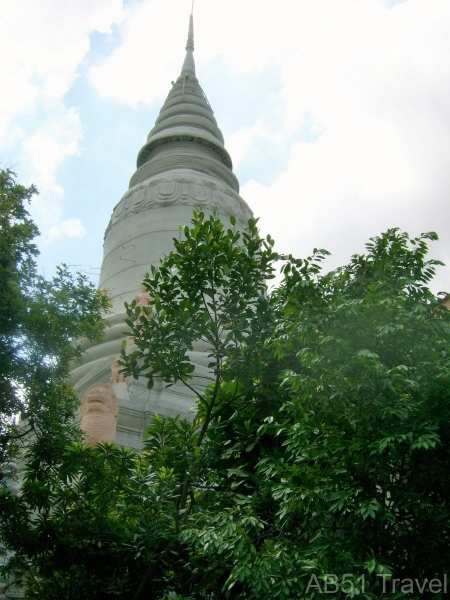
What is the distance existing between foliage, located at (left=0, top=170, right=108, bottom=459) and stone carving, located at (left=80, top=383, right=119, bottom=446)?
233cm

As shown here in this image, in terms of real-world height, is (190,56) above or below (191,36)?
below

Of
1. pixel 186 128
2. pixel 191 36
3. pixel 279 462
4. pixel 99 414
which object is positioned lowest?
pixel 279 462

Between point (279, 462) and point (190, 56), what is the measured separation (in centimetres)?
2500

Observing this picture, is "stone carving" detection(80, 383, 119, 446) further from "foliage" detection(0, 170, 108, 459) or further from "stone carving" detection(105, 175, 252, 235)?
"stone carving" detection(105, 175, 252, 235)

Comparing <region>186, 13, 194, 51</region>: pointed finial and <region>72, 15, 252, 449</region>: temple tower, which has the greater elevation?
<region>186, 13, 194, 51</region>: pointed finial

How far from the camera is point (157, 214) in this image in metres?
16.2

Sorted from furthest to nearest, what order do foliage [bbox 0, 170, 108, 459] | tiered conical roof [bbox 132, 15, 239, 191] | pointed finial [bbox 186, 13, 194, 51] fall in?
pointed finial [bbox 186, 13, 194, 51] < tiered conical roof [bbox 132, 15, 239, 191] < foliage [bbox 0, 170, 108, 459]

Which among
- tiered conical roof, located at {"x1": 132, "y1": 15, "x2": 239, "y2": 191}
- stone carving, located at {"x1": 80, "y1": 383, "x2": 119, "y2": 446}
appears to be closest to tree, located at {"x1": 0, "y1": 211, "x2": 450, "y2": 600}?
stone carving, located at {"x1": 80, "y1": 383, "x2": 119, "y2": 446}

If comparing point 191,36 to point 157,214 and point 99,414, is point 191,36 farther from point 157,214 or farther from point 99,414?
point 99,414

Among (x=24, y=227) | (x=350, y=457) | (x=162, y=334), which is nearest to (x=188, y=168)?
(x=24, y=227)

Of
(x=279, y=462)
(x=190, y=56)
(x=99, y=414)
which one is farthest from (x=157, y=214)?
(x=190, y=56)

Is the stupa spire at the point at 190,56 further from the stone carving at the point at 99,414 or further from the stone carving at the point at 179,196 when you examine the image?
the stone carving at the point at 99,414

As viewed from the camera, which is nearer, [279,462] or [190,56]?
[279,462]

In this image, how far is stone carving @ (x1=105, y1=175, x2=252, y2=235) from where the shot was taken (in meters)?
16.4
